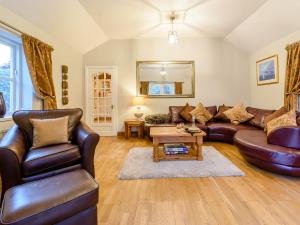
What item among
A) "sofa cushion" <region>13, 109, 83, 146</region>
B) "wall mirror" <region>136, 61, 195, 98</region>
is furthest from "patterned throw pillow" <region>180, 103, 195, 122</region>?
"sofa cushion" <region>13, 109, 83, 146</region>

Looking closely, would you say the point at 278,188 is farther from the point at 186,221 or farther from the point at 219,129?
the point at 219,129

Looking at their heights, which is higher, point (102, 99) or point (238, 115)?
point (102, 99)

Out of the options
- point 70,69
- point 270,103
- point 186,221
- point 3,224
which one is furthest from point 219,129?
point 3,224

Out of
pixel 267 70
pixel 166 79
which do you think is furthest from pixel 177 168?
pixel 267 70

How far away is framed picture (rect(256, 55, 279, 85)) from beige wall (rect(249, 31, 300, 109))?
0.33 feet

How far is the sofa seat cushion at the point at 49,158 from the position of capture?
200 centimetres

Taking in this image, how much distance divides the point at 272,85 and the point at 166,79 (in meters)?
2.67

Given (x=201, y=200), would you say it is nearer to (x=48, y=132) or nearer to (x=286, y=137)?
(x=286, y=137)

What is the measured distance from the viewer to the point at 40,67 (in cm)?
335

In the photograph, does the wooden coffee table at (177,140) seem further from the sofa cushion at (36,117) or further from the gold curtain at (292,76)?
the gold curtain at (292,76)

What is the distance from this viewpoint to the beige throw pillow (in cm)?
246

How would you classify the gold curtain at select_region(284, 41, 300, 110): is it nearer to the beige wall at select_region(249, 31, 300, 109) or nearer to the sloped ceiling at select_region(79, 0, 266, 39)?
the beige wall at select_region(249, 31, 300, 109)

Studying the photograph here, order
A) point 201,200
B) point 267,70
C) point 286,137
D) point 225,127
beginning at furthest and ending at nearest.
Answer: point 267,70
point 225,127
point 286,137
point 201,200

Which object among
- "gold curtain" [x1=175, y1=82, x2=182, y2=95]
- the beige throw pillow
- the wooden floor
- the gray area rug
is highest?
"gold curtain" [x1=175, y1=82, x2=182, y2=95]
